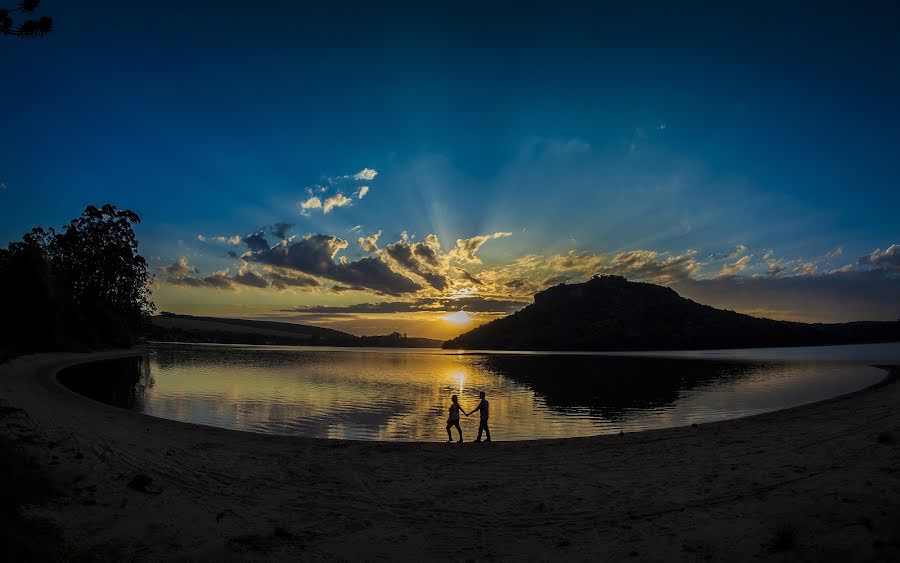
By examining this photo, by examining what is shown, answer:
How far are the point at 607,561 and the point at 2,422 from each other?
77.8ft

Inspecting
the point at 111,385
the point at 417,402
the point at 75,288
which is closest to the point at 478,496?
the point at 417,402

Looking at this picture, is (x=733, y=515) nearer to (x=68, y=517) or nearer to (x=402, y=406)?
(x=68, y=517)

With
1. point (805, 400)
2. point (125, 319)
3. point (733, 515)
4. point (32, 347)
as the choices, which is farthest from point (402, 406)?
point (125, 319)

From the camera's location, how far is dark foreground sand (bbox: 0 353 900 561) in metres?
9.38

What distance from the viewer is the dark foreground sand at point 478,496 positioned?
9.38 meters

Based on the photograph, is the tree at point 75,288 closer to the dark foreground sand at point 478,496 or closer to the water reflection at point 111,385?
the water reflection at point 111,385

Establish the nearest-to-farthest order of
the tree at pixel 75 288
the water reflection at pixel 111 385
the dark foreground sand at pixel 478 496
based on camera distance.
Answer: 1. the dark foreground sand at pixel 478 496
2. the water reflection at pixel 111 385
3. the tree at pixel 75 288

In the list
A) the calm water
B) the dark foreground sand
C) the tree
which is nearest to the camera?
the dark foreground sand

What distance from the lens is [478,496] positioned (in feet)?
43.4

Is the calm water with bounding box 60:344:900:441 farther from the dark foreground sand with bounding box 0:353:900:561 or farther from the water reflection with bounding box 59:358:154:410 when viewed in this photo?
the dark foreground sand with bounding box 0:353:900:561

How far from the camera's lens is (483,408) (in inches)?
910

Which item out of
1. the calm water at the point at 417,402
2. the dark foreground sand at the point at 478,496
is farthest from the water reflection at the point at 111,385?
Answer: the dark foreground sand at the point at 478,496

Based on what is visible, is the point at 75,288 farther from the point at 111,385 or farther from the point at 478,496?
the point at 478,496

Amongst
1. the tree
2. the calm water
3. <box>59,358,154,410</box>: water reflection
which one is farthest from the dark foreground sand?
the tree
